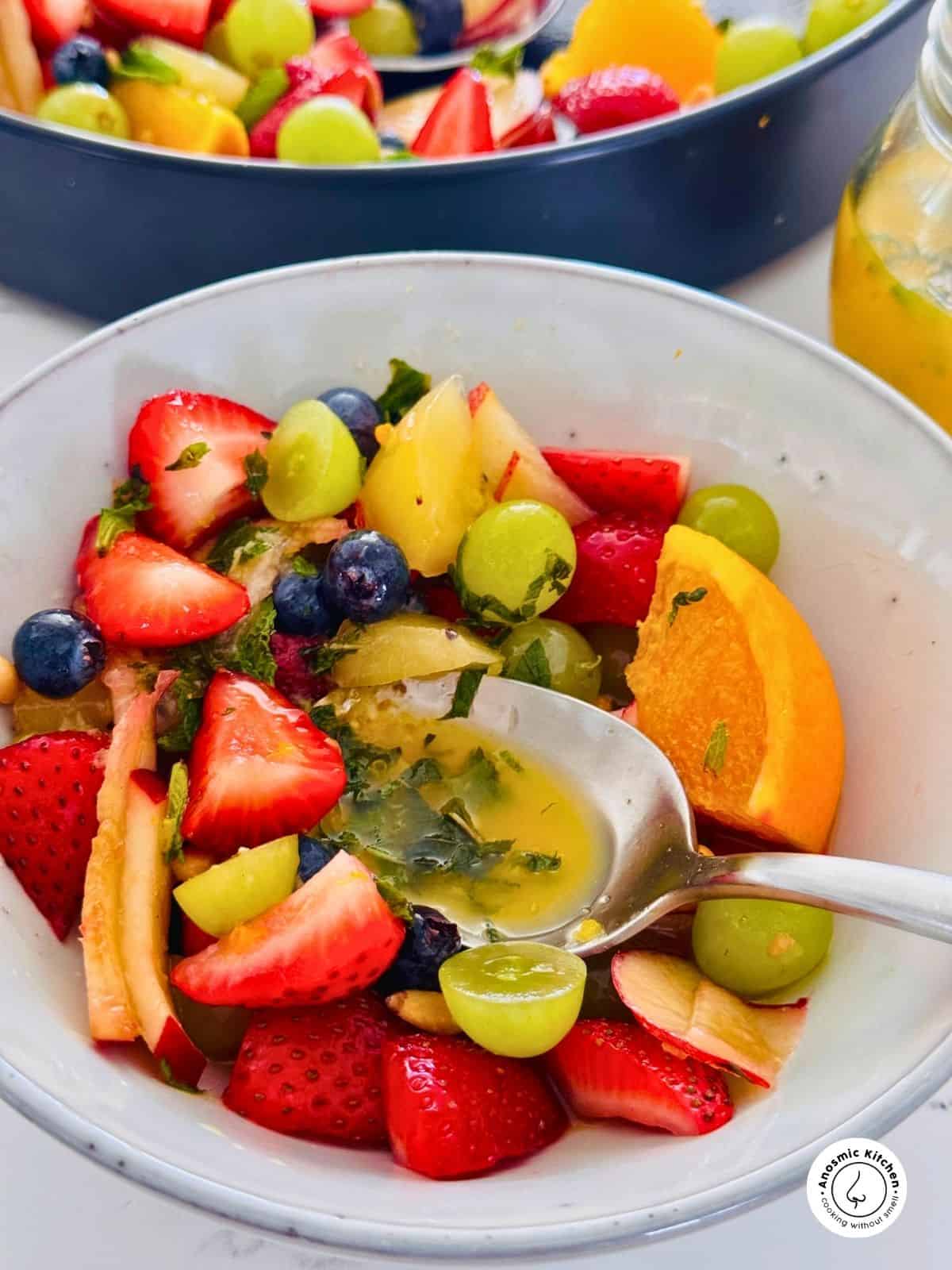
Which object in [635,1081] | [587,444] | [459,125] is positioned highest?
[459,125]

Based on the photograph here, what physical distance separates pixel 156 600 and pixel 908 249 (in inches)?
27.8

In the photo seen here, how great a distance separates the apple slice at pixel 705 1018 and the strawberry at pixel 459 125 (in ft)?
3.00

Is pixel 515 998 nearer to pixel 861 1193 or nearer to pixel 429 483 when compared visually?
pixel 861 1193

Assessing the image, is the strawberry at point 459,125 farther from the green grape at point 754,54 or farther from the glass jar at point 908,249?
the glass jar at point 908,249

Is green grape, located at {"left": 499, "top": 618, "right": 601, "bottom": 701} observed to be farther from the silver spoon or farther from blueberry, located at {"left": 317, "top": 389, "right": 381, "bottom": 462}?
blueberry, located at {"left": 317, "top": 389, "right": 381, "bottom": 462}

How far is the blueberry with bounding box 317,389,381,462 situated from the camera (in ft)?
3.32

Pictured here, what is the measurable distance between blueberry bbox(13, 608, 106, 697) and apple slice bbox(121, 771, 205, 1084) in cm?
9

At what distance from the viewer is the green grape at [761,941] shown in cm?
79

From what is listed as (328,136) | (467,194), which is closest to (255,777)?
(467,194)

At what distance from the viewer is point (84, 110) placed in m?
1.35

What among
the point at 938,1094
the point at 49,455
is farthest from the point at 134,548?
the point at 938,1094

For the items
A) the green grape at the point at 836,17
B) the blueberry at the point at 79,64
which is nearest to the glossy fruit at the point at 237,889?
the blueberry at the point at 79,64

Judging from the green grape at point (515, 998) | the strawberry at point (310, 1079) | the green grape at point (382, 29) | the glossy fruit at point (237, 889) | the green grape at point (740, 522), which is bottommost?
the strawberry at point (310, 1079)

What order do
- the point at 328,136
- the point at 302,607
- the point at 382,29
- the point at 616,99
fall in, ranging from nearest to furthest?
the point at 302,607 → the point at 328,136 → the point at 616,99 → the point at 382,29
